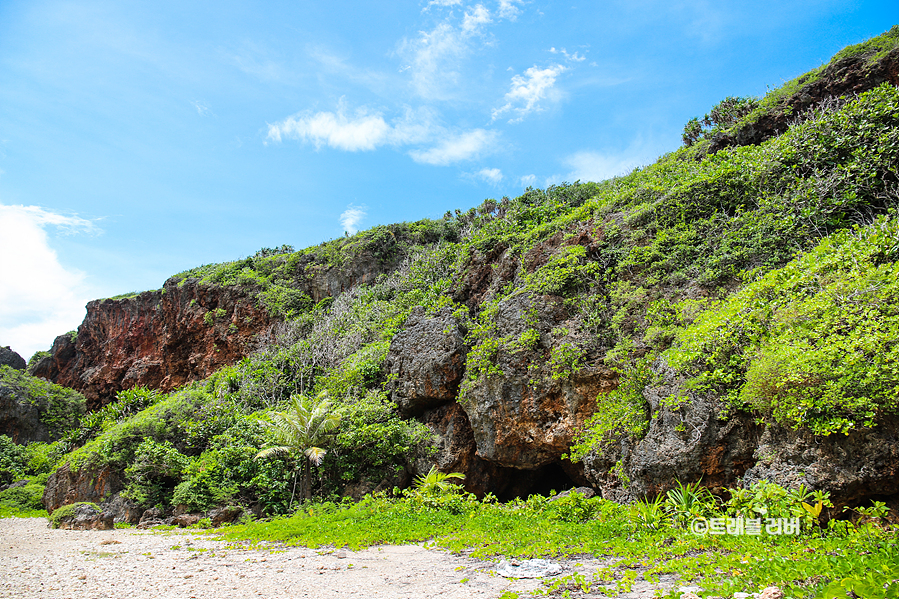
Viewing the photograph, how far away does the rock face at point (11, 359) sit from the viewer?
121ft

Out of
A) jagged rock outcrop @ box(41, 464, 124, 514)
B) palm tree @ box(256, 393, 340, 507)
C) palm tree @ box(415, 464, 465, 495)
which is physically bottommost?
jagged rock outcrop @ box(41, 464, 124, 514)

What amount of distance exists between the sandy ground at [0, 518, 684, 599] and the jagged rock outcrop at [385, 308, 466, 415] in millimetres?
7579

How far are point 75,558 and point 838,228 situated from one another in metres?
17.8

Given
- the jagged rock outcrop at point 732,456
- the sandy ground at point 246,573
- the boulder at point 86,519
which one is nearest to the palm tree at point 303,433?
the sandy ground at point 246,573

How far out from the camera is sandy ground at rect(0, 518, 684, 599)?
18.3ft

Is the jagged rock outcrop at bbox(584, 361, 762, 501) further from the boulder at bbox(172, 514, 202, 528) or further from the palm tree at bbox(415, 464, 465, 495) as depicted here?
the boulder at bbox(172, 514, 202, 528)

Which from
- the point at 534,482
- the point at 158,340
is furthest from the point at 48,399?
the point at 534,482

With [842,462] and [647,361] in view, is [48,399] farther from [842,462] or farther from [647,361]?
[842,462]

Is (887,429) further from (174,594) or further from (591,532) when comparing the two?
(174,594)

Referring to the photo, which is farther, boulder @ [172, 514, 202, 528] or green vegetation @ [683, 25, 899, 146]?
boulder @ [172, 514, 202, 528]

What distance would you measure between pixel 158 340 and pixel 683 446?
1486 inches

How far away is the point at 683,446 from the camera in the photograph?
9102 mm

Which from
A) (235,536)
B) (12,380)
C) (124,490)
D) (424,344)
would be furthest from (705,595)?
(12,380)

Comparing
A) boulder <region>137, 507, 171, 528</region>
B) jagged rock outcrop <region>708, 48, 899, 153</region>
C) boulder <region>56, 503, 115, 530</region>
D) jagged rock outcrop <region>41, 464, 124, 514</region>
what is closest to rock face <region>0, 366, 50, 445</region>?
jagged rock outcrop <region>41, 464, 124, 514</region>
